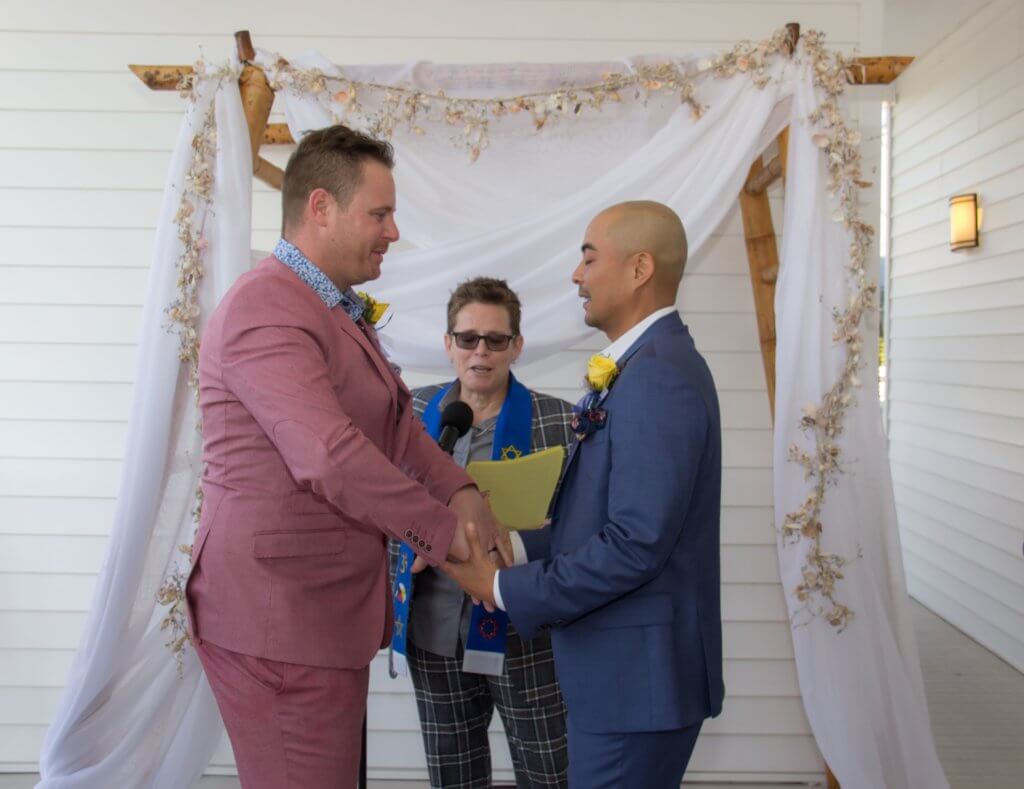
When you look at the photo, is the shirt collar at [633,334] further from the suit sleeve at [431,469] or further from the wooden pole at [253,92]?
the wooden pole at [253,92]

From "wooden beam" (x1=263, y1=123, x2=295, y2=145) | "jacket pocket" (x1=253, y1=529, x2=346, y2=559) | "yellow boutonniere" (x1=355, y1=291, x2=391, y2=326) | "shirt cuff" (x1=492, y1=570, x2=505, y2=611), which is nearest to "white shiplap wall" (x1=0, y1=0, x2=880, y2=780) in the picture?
"wooden beam" (x1=263, y1=123, x2=295, y2=145)

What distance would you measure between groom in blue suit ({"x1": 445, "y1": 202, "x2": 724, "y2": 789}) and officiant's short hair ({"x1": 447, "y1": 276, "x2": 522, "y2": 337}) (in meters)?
0.72

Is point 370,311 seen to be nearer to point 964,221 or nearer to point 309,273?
point 309,273

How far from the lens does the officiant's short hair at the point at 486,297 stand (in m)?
2.55

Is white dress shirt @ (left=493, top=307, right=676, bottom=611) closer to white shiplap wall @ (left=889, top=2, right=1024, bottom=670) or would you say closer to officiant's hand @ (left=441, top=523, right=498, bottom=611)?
officiant's hand @ (left=441, top=523, right=498, bottom=611)

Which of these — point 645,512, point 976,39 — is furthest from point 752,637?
point 976,39

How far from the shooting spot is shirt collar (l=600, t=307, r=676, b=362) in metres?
1.80

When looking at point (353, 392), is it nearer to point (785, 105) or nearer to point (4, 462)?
point (785, 105)

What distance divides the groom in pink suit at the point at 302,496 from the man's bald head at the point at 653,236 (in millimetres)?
486

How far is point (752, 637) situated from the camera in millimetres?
3617

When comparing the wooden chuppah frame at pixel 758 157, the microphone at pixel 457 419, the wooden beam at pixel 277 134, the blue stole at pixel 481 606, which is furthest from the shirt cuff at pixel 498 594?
the wooden beam at pixel 277 134

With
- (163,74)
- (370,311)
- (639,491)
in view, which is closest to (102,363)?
(163,74)

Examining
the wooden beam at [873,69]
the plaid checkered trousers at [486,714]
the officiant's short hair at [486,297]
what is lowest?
the plaid checkered trousers at [486,714]

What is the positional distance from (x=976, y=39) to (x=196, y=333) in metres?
5.04
